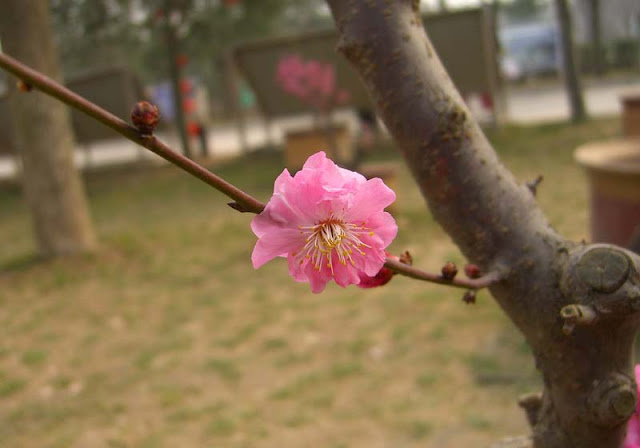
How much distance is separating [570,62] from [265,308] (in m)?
9.12

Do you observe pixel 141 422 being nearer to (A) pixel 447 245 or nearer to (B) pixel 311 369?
(B) pixel 311 369

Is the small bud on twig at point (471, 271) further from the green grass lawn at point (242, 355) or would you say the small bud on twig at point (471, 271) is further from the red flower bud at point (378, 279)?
the green grass lawn at point (242, 355)

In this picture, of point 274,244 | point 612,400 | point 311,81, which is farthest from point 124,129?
point 311,81

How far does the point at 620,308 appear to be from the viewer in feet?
2.75

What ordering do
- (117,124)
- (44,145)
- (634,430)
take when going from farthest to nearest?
(44,145)
(634,430)
(117,124)

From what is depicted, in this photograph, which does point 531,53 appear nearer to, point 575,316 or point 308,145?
point 308,145

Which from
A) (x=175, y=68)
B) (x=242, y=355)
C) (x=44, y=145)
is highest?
(x=175, y=68)

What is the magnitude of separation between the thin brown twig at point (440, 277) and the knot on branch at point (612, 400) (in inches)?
7.1

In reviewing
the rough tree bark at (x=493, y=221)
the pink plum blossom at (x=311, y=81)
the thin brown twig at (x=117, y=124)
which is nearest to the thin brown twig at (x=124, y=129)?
the thin brown twig at (x=117, y=124)

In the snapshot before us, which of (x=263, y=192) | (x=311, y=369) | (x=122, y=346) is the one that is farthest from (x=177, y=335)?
(x=263, y=192)

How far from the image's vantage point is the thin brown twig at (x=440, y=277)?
719mm

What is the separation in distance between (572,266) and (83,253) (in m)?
6.40

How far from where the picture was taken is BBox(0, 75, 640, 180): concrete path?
49.1ft

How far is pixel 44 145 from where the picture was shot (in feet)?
21.4
